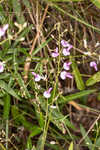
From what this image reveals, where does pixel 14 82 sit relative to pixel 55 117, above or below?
above

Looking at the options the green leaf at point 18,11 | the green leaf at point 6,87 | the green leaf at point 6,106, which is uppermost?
the green leaf at point 18,11

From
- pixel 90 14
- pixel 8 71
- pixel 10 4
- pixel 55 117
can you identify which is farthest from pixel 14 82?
pixel 90 14

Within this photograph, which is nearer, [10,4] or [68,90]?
[10,4]

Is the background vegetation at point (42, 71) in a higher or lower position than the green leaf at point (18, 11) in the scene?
lower

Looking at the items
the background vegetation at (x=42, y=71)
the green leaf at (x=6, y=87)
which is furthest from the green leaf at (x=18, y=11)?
the green leaf at (x=6, y=87)

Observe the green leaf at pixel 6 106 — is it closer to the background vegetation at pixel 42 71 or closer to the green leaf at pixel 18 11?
the background vegetation at pixel 42 71

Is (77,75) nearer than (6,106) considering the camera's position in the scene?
No

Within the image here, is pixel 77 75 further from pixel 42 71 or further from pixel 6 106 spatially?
pixel 6 106

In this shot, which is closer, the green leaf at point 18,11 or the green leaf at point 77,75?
the green leaf at point 18,11

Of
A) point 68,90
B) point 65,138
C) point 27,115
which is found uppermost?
point 68,90

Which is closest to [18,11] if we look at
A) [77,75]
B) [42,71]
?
[42,71]

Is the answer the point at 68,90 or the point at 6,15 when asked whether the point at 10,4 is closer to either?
the point at 6,15
